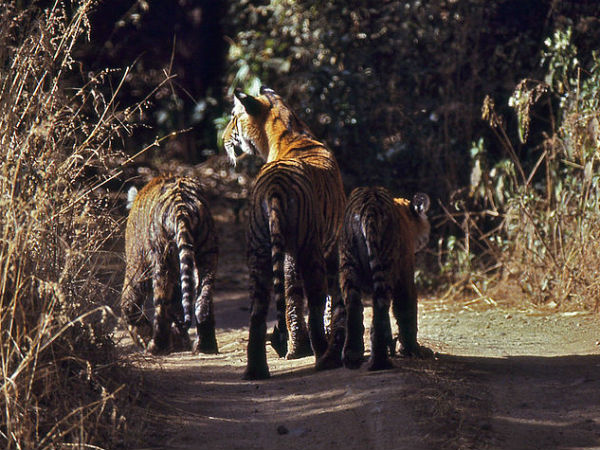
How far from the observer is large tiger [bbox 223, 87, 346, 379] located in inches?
253

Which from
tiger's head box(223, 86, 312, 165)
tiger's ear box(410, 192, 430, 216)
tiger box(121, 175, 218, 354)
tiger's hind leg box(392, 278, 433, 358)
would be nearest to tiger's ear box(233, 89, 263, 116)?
tiger's head box(223, 86, 312, 165)

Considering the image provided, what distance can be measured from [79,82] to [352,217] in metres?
7.55

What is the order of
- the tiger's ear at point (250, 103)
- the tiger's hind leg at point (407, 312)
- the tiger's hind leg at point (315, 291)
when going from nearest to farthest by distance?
the tiger's hind leg at point (407, 312)
the tiger's hind leg at point (315, 291)
the tiger's ear at point (250, 103)

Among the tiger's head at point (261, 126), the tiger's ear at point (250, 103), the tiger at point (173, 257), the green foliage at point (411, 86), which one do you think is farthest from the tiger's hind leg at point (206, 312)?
the green foliage at point (411, 86)

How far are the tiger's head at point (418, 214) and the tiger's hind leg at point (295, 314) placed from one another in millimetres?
914

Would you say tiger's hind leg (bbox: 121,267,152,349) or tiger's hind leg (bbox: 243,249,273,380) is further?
tiger's hind leg (bbox: 121,267,152,349)

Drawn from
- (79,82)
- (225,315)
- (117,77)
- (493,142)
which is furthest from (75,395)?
(117,77)

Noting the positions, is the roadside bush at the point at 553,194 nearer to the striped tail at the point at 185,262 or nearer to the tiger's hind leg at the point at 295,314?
the tiger's hind leg at the point at 295,314

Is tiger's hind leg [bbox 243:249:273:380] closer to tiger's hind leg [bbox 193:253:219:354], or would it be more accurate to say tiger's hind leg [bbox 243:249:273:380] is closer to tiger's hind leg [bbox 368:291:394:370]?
tiger's hind leg [bbox 368:291:394:370]

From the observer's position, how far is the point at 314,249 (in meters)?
6.69

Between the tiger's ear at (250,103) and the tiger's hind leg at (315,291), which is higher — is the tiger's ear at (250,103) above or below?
above

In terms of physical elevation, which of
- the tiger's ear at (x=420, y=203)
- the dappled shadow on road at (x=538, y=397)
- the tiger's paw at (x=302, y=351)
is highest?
the tiger's ear at (x=420, y=203)

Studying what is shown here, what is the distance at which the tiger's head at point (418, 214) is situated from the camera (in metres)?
6.88

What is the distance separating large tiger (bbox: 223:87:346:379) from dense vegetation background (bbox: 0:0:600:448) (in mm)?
902
